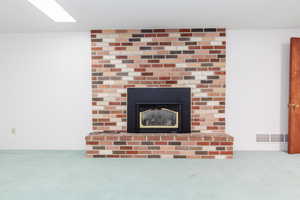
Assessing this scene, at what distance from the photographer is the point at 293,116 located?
3379 mm

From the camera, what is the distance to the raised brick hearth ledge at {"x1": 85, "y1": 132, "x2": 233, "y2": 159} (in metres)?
3.13

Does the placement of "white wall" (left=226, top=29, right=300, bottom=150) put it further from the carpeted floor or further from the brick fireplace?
the carpeted floor

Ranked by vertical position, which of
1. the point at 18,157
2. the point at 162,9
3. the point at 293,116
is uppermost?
the point at 162,9

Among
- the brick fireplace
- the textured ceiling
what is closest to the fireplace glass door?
the brick fireplace

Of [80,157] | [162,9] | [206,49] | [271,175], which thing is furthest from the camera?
[206,49]

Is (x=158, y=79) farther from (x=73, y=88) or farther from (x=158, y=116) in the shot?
(x=73, y=88)

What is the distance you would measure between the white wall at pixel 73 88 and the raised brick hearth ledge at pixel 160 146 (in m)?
0.61

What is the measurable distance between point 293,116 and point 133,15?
3151 millimetres

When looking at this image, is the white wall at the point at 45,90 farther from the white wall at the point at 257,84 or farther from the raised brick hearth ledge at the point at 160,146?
the white wall at the point at 257,84

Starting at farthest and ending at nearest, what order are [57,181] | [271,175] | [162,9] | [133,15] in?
[133,15] → [162,9] → [271,175] → [57,181]

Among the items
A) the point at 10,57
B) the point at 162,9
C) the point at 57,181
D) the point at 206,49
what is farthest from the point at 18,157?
the point at 206,49

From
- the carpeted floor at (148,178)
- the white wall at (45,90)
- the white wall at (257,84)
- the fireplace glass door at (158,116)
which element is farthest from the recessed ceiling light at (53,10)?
the white wall at (257,84)

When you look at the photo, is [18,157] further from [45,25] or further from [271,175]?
[271,175]

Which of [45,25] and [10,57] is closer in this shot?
[45,25]
